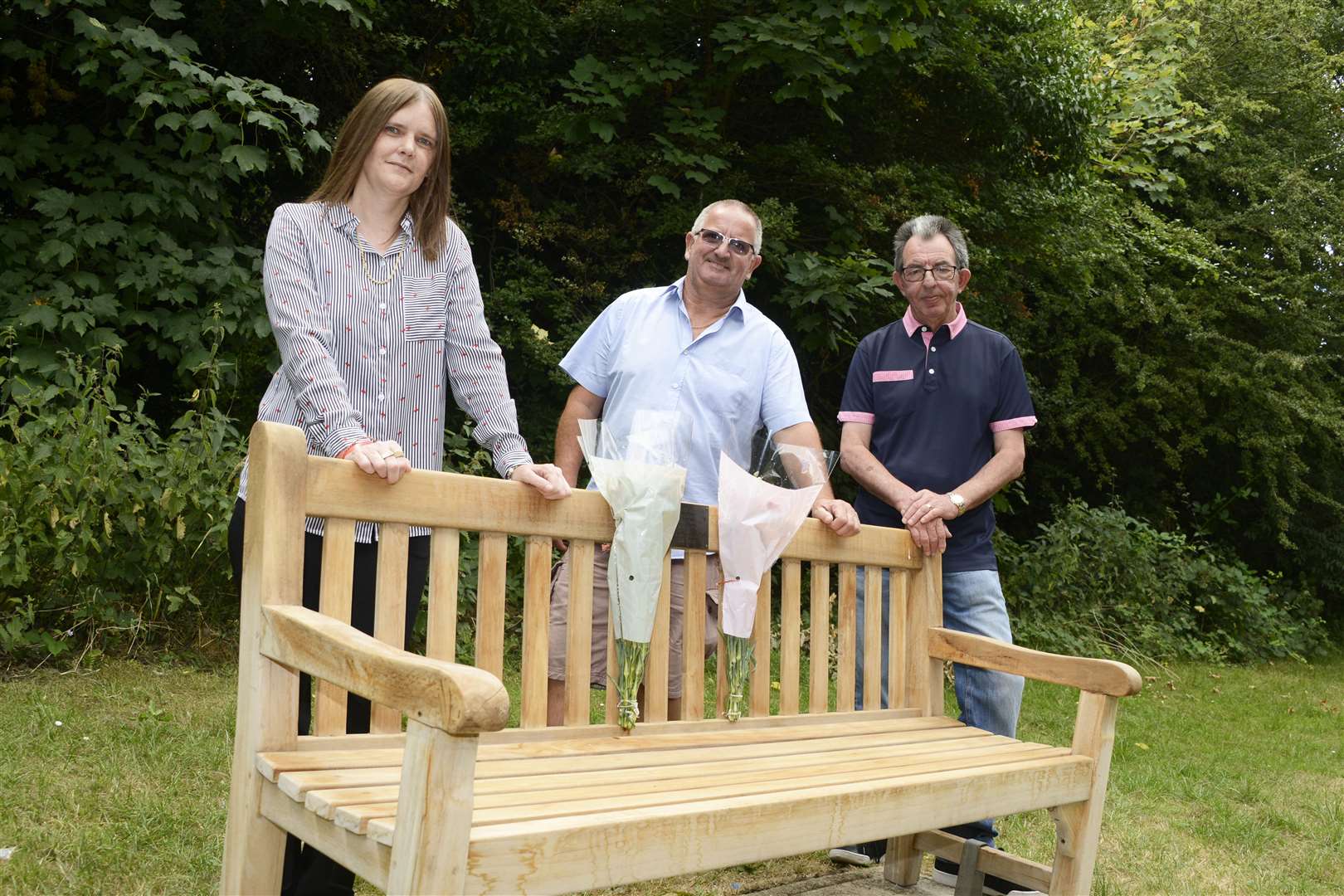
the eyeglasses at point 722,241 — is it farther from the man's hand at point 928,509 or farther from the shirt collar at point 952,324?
the man's hand at point 928,509

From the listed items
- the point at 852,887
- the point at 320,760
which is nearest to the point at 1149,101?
the point at 852,887

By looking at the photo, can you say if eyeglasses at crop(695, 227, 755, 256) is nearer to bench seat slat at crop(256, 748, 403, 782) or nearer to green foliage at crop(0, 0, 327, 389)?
bench seat slat at crop(256, 748, 403, 782)

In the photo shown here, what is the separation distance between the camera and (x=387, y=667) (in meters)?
1.80

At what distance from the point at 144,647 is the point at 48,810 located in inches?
70.9

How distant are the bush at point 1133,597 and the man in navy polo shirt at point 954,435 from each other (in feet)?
17.7

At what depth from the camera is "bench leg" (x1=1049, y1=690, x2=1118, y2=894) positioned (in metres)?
2.97

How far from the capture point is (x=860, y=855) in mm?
3846

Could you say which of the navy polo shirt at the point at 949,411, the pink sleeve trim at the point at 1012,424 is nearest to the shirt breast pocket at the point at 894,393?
the navy polo shirt at the point at 949,411

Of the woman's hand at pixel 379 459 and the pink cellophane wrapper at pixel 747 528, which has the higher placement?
the woman's hand at pixel 379 459

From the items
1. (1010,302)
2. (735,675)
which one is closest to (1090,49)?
(1010,302)

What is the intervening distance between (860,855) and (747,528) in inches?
59.8

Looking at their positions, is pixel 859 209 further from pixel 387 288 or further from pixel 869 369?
pixel 387 288

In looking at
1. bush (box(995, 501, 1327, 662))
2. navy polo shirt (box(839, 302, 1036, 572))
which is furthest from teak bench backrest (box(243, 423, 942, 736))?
bush (box(995, 501, 1327, 662))

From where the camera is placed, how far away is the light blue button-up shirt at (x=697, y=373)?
3352 millimetres
